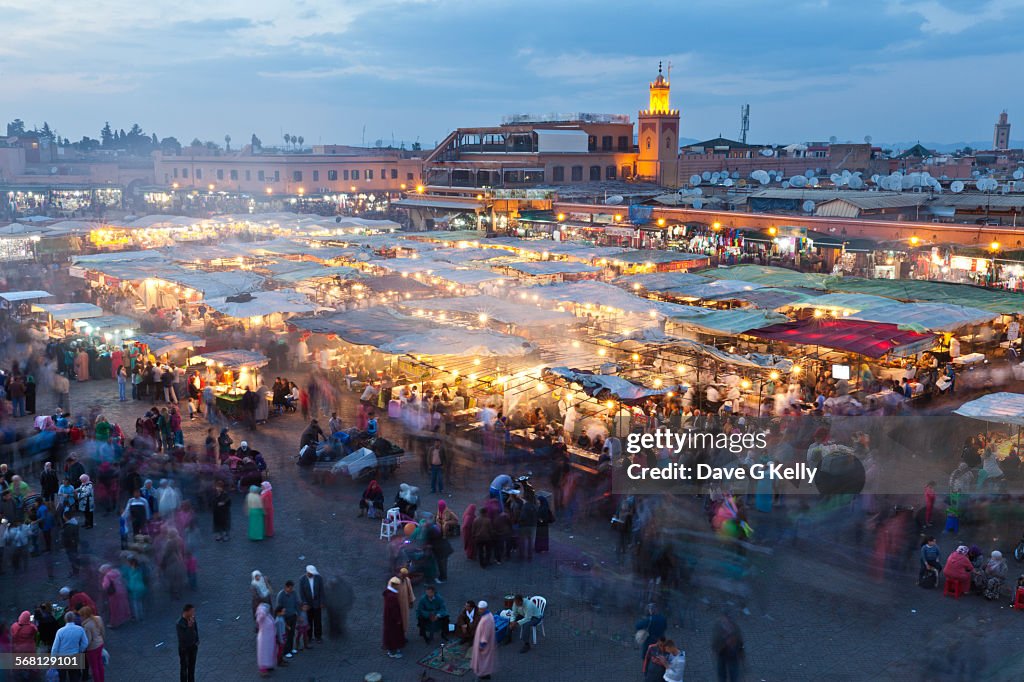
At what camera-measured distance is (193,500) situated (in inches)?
508

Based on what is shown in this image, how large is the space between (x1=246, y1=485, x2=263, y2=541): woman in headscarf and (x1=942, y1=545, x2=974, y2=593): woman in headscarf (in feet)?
28.3

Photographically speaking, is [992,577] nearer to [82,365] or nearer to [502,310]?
[502,310]

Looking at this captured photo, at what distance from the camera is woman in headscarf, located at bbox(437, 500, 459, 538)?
37.5ft

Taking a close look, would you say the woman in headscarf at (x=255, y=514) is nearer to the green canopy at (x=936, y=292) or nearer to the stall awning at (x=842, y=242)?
the green canopy at (x=936, y=292)

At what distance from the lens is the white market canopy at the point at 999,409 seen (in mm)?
12188

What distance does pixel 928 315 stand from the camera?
1733 centimetres

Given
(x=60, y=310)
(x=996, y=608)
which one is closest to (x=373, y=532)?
(x=996, y=608)

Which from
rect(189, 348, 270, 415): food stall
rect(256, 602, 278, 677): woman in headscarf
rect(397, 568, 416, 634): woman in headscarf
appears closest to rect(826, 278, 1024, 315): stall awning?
rect(189, 348, 270, 415): food stall

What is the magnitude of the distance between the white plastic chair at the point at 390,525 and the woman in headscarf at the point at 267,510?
157 cm

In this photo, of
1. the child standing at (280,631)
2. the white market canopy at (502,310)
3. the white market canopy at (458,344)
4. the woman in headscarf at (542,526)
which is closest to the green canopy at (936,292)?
the white market canopy at (502,310)

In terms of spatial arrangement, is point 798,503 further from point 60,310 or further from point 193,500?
point 60,310

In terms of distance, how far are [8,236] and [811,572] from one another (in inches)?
1487

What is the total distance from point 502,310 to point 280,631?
38.7 ft

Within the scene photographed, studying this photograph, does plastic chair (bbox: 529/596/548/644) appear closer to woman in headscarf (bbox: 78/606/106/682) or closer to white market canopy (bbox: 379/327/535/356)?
woman in headscarf (bbox: 78/606/106/682)
